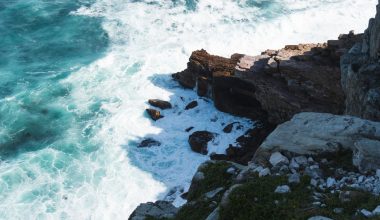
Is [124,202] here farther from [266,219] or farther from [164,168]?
[266,219]

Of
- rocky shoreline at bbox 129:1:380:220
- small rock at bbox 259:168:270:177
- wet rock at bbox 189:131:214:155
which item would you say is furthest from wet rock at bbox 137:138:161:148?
small rock at bbox 259:168:270:177

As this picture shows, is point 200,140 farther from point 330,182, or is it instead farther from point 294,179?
point 330,182

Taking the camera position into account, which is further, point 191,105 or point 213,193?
point 191,105

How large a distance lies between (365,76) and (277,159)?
9130 mm

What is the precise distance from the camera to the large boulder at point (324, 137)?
16.1 meters

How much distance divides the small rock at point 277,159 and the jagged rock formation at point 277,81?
52.6 ft

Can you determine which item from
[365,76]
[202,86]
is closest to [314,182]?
[365,76]

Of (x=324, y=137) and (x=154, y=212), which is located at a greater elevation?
(x=324, y=137)

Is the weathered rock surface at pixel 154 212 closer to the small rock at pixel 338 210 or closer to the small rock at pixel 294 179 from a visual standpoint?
the small rock at pixel 294 179

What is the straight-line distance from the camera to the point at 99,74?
41.7 m

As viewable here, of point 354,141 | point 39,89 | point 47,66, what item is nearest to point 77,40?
point 47,66

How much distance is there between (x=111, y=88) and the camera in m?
39.9

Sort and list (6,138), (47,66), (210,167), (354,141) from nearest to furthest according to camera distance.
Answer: (354,141) < (210,167) < (6,138) < (47,66)

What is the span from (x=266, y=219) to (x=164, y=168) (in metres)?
19.1
